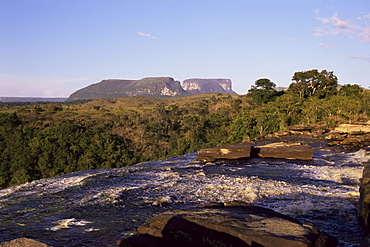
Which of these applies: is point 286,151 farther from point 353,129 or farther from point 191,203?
point 191,203

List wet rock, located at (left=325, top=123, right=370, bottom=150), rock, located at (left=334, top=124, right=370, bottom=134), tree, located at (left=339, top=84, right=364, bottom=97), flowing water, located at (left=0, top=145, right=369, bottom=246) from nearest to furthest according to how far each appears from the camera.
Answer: flowing water, located at (left=0, top=145, right=369, bottom=246) → wet rock, located at (left=325, top=123, right=370, bottom=150) → rock, located at (left=334, top=124, right=370, bottom=134) → tree, located at (left=339, top=84, right=364, bottom=97)

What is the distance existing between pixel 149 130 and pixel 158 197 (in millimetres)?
47893

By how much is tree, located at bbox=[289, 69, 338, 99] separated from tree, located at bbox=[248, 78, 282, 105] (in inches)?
159

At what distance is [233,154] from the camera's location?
19219mm

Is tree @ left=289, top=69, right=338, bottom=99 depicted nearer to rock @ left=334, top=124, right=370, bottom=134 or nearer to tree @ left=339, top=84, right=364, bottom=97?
tree @ left=339, top=84, right=364, bottom=97

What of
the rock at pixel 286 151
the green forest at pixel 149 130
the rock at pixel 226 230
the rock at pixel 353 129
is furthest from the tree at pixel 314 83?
the rock at pixel 226 230

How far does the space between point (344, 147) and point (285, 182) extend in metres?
12.2

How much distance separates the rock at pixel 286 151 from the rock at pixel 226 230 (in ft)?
40.5

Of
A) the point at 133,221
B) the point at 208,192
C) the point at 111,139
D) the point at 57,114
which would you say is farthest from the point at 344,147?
the point at 57,114

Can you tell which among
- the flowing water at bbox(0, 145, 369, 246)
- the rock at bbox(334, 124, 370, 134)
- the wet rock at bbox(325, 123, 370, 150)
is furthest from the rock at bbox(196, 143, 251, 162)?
the rock at bbox(334, 124, 370, 134)

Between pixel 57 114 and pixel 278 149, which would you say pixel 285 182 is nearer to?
pixel 278 149

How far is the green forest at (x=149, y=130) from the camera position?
38000mm

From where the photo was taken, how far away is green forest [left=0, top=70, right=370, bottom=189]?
1496 inches

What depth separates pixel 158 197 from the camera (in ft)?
35.2
